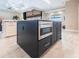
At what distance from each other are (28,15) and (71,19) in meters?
7.84

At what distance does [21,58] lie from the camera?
72.4 inches

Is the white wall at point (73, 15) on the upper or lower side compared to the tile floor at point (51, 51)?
upper

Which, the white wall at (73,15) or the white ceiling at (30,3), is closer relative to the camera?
the white ceiling at (30,3)

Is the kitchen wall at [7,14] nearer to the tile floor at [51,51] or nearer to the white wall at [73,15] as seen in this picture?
the white wall at [73,15]

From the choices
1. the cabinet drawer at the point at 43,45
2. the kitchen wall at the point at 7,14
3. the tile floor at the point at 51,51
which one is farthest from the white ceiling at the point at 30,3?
the cabinet drawer at the point at 43,45

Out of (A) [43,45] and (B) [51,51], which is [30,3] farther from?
(A) [43,45]

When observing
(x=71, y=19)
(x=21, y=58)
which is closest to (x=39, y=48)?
(x=21, y=58)

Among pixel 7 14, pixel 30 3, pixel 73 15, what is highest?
pixel 30 3

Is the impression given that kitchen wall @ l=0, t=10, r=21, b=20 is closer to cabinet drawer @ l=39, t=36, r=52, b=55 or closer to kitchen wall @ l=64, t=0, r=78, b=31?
kitchen wall @ l=64, t=0, r=78, b=31

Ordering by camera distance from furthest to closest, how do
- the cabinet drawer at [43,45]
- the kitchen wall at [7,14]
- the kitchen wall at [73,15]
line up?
the kitchen wall at [7,14]
the kitchen wall at [73,15]
the cabinet drawer at [43,45]

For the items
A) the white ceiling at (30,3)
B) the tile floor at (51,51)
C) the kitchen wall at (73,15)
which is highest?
the white ceiling at (30,3)

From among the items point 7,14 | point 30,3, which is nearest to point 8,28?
point 30,3

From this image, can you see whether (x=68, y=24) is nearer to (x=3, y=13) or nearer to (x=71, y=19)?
(x=71, y=19)

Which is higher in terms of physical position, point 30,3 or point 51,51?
point 30,3
